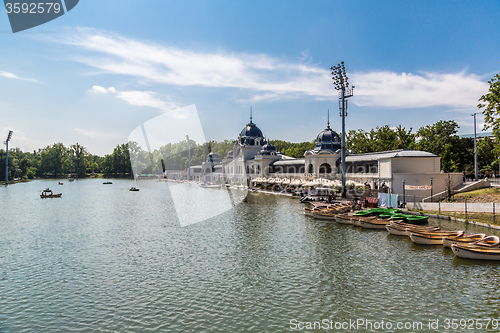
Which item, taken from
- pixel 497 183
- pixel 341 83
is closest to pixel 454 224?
pixel 497 183

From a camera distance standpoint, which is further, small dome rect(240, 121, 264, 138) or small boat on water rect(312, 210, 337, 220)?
small dome rect(240, 121, 264, 138)

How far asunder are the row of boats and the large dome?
1503 inches

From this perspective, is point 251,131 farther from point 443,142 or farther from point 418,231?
point 418,231

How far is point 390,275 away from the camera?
67.9ft

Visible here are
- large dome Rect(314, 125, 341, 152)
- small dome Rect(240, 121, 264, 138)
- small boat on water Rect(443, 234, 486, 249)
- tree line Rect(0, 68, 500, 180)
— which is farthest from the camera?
small dome Rect(240, 121, 264, 138)

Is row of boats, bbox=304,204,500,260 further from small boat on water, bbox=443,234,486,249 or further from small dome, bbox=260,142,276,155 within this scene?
small dome, bbox=260,142,276,155

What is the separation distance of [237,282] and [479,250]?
18.0 metres

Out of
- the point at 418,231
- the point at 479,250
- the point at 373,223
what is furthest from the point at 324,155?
the point at 479,250

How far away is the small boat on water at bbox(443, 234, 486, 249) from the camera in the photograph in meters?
26.1

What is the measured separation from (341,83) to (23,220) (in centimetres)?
5271

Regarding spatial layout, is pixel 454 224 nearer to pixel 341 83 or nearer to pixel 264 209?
pixel 264 209

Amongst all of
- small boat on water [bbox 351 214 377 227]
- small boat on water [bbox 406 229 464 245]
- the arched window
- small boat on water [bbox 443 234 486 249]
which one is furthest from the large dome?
small boat on water [bbox 443 234 486 249]

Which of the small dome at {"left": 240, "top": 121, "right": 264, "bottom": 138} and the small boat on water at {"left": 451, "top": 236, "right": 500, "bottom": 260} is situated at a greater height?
the small dome at {"left": 240, "top": 121, "right": 264, "bottom": 138}

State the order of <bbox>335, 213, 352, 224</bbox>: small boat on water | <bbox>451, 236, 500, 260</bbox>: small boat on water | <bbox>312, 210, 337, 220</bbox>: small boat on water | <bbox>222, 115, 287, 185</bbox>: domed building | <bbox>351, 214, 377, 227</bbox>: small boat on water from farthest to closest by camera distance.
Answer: <bbox>222, 115, 287, 185</bbox>: domed building, <bbox>312, 210, 337, 220</bbox>: small boat on water, <bbox>335, 213, 352, 224</bbox>: small boat on water, <bbox>351, 214, 377, 227</bbox>: small boat on water, <bbox>451, 236, 500, 260</bbox>: small boat on water
